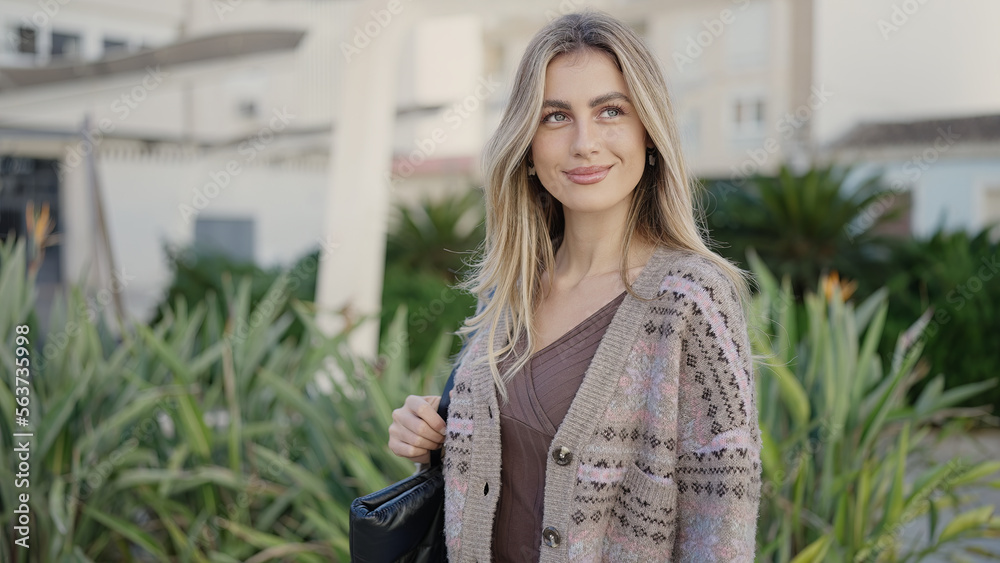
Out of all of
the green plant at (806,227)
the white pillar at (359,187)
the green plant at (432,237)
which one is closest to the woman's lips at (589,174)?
the white pillar at (359,187)

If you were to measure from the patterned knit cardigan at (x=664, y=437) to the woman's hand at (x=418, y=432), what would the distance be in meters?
0.31

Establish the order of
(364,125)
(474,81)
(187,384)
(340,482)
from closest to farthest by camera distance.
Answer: (340,482)
(187,384)
(364,125)
(474,81)

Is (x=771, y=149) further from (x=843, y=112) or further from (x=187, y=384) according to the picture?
(x=187, y=384)

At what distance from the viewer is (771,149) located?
19.8 m

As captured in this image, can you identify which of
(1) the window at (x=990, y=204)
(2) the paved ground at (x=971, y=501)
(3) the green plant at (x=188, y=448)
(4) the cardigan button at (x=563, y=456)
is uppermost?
(1) the window at (x=990, y=204)

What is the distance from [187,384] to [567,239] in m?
2.07

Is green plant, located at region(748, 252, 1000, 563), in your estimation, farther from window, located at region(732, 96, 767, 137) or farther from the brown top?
window, located at region(732, 96, 767, 137)

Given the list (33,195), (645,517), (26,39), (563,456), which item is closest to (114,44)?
(26,39)

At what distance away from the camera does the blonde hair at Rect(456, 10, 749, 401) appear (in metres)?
1.42

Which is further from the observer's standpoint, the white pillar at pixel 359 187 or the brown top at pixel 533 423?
the white pillar at pixel 359 187

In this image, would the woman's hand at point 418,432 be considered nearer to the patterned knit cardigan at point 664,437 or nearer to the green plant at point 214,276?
the patterned knit cardigan at point 664,437

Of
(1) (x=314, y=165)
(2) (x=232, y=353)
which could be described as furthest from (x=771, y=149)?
(2) (x=232, y=353)

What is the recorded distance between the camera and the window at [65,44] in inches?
616

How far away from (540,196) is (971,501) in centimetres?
239
